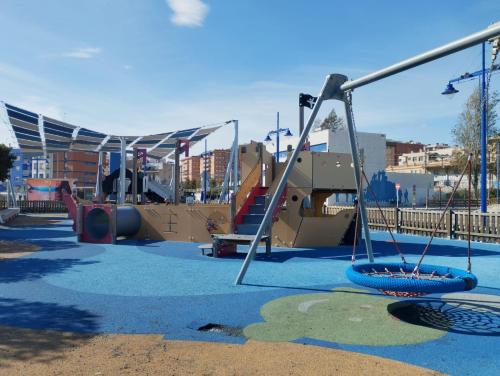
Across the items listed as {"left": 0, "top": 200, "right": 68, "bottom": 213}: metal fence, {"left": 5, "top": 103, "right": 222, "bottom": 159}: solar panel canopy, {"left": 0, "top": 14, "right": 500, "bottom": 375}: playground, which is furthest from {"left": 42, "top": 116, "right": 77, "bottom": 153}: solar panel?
{"left": 0, "top": 14, "right": 500, "bottom": 375}: playground

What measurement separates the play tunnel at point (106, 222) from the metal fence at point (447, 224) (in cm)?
978

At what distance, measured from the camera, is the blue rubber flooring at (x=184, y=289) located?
4824 mm

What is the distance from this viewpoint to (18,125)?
2469 centimetres

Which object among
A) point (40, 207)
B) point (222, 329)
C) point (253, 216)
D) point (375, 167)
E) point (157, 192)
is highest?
point (375, 167)

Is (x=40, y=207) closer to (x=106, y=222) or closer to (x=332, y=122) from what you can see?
(x=106, y=222)

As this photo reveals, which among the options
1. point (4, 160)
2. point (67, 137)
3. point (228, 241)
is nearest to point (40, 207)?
point (4, 160)

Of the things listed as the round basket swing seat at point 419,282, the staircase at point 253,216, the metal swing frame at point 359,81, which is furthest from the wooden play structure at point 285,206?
the round basket swing seat at point 419,282

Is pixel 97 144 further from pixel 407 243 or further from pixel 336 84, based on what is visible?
pixel 336 84

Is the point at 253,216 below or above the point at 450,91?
below

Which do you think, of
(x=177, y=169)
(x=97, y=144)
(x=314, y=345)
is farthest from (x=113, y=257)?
(x=97, y=144)

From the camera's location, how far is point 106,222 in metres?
16.3

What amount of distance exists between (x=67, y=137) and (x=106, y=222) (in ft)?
45.9

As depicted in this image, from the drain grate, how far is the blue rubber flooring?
0.09 m

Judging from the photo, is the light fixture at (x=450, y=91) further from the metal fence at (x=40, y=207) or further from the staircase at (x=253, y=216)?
the metal fence at (x=40, y=207)
